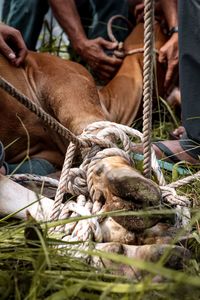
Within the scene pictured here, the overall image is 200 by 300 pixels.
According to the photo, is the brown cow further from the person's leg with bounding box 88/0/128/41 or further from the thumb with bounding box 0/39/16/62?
the person's leg with bounding box 88/0/128/41

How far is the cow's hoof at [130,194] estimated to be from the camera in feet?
4.50

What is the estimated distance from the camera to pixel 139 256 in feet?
4.18

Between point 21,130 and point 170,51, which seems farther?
point 170,51

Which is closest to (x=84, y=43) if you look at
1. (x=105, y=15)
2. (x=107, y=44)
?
(x=107, y=44)

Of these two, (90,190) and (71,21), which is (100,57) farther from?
(90,190)

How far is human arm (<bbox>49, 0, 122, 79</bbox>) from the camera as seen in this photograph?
3029 mm

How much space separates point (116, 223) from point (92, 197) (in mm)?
150

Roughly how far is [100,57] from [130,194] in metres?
1.73

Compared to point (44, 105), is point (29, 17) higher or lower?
higher

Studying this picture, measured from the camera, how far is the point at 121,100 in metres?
2.74

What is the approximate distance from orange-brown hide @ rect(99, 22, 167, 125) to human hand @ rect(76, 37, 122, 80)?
0.07 m

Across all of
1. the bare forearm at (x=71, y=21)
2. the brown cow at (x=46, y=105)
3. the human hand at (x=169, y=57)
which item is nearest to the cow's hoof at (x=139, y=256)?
the brown cow at (x=46, y=105)

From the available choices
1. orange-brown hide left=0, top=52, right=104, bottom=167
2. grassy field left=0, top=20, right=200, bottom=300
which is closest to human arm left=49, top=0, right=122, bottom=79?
orange-brown hide left=0, top=52, right=104, bottom=167

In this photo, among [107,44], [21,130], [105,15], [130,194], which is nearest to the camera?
[130,194]
